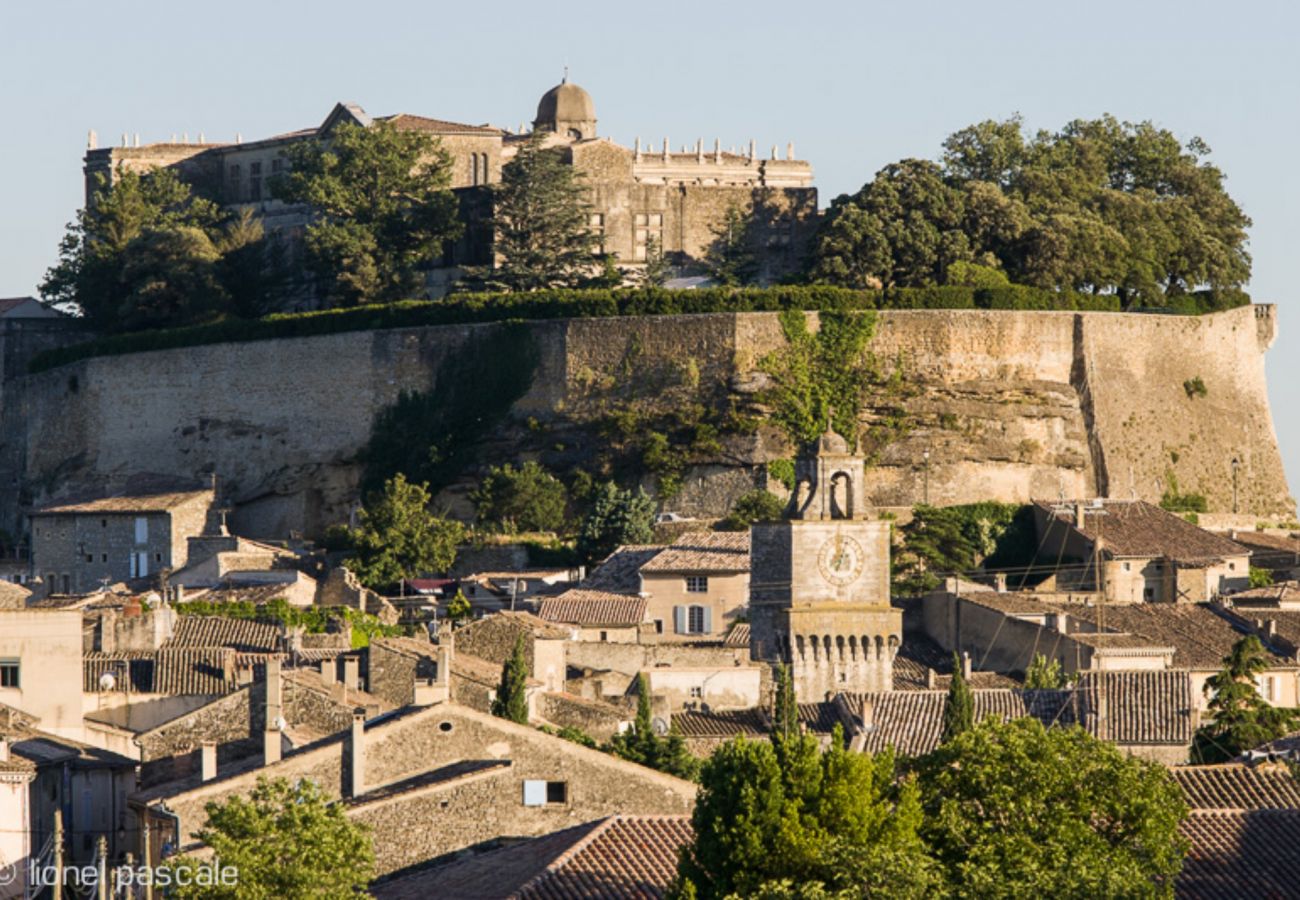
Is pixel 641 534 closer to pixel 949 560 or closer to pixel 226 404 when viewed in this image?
pixel 949 560

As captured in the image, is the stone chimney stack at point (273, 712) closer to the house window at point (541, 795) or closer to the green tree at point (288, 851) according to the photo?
the house window at point (541, 795)

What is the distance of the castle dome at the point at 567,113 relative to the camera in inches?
3585

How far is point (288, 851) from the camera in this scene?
97.1ft

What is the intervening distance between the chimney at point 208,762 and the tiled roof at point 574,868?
15.7 ft

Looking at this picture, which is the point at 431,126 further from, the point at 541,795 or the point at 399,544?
the point at 541,795

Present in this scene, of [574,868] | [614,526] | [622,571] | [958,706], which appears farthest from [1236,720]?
[614,526]

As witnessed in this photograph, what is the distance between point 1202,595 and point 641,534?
11913 mm

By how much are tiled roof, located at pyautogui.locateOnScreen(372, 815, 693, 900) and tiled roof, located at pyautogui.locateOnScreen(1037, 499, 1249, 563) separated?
37.9 metres

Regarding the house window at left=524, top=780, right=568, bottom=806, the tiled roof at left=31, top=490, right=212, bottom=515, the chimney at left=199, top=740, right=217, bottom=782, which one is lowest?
the chimney at left=199, top=740, right=217, bottom=782

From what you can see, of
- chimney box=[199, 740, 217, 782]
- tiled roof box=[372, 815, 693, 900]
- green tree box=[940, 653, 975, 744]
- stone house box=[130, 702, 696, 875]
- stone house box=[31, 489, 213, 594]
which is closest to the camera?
tiled roof box=[372, 815, 693, 900]

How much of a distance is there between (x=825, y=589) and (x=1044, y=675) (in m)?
5.32

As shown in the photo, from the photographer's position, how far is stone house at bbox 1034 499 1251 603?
221 feet

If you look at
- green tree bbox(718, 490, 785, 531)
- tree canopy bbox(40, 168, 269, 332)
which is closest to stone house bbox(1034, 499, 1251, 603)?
green tree bbox(718, 490, 785, 531)

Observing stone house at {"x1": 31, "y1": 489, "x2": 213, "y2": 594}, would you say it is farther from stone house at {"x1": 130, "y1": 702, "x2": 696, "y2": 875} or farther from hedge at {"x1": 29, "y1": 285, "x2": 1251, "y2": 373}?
stone house at {"x1": 130, "y1": 702, "x2": 696, "y2": 875}
